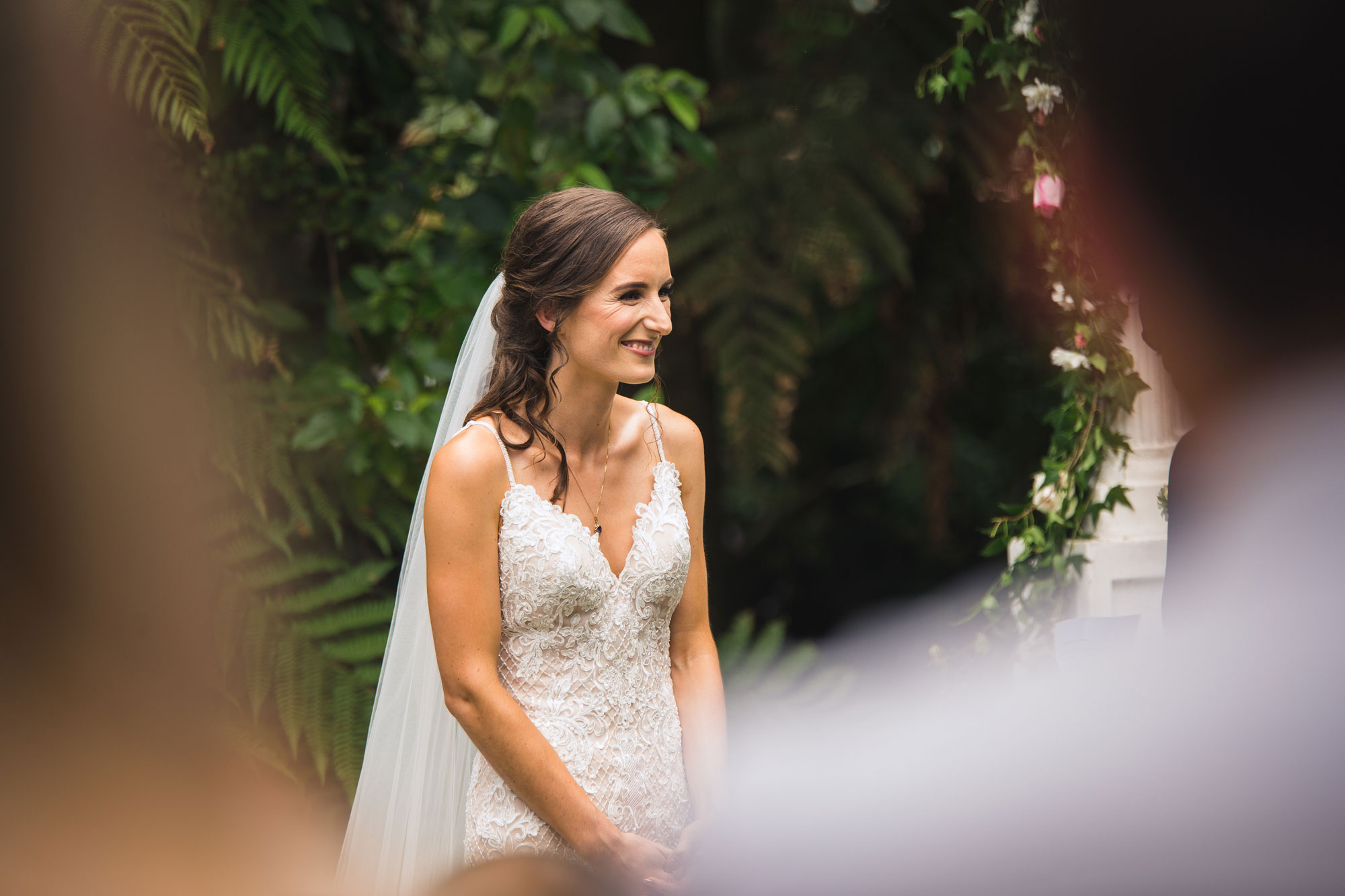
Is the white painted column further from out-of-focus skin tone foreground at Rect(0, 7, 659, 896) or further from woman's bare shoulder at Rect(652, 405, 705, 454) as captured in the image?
out-of-focus skin tone foreground at Rect(0, 7, 659, 896)

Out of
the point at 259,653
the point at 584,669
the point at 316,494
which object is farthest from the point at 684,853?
the point at 316,494

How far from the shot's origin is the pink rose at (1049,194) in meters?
1.77

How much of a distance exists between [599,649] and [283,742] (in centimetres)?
157

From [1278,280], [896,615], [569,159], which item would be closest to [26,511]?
[1278,280]

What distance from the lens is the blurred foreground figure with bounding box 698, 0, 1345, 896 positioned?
0.60m

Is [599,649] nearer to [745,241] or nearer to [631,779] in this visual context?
[631,779]

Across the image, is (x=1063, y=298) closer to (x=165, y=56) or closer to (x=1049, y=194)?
(x=1049, y=194)

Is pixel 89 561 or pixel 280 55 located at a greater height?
pixel 280 55

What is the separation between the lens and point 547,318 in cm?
178

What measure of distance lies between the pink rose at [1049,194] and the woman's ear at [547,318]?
2.81 feet

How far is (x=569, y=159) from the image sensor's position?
302cm

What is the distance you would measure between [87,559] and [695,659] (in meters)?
1.54

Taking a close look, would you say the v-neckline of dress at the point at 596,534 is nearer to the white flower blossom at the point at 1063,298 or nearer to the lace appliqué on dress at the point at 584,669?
the lace appliqué on dress at the point at 584,669

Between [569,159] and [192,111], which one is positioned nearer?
[192,111]
